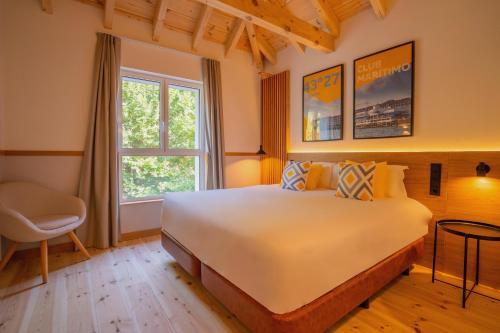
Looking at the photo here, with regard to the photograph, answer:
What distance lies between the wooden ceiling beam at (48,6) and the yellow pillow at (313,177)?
11.2 ft

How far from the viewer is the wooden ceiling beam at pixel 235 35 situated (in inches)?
138

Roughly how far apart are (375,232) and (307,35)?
243 cm

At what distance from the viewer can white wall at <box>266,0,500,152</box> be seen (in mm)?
2051

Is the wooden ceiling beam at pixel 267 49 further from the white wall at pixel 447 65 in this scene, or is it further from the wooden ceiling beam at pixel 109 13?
the wooden ceiling beam at pixel 109 13

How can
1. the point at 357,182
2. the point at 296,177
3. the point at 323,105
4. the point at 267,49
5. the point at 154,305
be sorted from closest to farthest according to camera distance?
the point at 154,305, the point at 357,182, the point at 296,177, the point at 323,105, the point at 267,49

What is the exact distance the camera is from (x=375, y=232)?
5.37ft

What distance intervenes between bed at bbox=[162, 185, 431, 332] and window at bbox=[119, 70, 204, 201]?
1.41 meters

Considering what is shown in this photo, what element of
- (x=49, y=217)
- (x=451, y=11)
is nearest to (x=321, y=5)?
(x=451, y=11)

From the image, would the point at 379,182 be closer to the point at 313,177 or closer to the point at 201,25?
the point at 313,177

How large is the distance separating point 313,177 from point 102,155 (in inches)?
100

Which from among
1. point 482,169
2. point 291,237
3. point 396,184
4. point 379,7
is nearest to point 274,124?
point 379,7

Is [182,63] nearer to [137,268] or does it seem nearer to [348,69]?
[348,69]

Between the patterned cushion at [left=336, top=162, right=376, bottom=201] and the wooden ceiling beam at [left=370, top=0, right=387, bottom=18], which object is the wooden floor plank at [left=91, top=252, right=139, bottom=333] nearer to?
the patterned cushion at [left=336, top=162, right=376, bottom=201]

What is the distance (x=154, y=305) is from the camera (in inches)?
68.7
